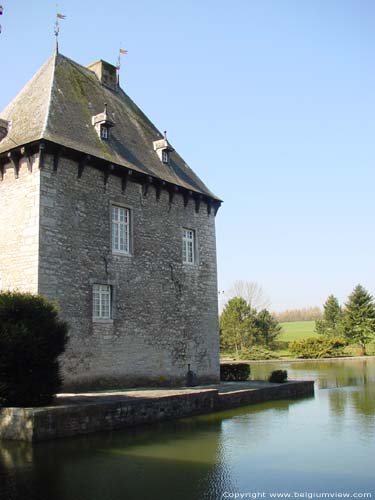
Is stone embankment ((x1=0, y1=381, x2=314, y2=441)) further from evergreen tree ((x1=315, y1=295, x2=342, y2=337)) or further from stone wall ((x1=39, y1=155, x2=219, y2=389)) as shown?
evergreen tree ((x1=315, y1=295, x2=342, y2=337))

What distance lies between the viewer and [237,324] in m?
41.0

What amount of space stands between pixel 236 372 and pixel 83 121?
33.9 feet

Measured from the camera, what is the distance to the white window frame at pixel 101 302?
46.1ft

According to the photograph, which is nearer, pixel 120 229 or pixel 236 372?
pixel 120 229

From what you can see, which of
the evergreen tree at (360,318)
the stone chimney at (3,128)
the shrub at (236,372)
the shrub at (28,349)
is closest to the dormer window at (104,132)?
the stone chimney at (3,128)

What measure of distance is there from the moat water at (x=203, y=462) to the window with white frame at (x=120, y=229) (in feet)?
18.2

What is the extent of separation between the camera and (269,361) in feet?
125

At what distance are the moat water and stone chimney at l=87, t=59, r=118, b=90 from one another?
12.6 m

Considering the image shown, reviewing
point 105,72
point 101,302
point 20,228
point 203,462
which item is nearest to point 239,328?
point 105,72

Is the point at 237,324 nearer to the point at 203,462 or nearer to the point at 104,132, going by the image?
the point at 104,132

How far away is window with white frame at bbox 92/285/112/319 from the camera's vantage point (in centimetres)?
1406

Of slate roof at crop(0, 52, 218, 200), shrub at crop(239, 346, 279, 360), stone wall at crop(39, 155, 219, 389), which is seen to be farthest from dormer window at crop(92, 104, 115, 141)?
shrub at crop(239, 346, 279, 360)

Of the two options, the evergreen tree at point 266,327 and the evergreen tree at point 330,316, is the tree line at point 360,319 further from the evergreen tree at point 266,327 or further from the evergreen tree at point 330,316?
the evergreen tree at point 330,316

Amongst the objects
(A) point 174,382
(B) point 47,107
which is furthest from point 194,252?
(B) point 47,107
